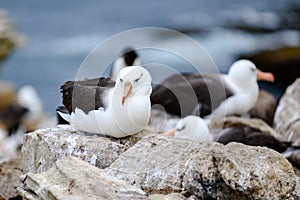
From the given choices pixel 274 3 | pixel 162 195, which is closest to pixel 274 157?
pixel 162 195

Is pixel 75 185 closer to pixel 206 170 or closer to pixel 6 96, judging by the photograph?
pixel 206 170

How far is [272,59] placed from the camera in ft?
69.8

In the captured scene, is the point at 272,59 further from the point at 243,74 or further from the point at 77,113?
the point at 77,113

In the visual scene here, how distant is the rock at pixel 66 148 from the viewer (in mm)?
5992

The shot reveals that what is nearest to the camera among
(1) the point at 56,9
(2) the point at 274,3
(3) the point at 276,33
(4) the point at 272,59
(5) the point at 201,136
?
(5) the point at 201,136

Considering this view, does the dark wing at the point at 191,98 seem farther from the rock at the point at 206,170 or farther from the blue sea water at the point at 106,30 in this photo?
the blue sea water at the point at 106,30

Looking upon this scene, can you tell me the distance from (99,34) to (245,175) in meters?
28.5

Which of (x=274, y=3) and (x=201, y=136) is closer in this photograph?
(x=201, y=136)

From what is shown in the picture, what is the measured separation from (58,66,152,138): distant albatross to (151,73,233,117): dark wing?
3761 mm

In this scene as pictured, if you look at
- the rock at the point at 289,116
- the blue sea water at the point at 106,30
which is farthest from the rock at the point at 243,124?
the blue sea water at the point at 106,30

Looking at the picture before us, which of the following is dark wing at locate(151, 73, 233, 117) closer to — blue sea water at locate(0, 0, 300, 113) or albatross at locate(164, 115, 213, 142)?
albatross at locate(164, 115, 213, 142)

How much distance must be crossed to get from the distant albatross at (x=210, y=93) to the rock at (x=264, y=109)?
236mm

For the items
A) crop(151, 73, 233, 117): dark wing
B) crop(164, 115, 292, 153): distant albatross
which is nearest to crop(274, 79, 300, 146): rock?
crop(164, 115, 292, 153): distant albatross

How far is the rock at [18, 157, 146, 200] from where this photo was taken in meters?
4.88
